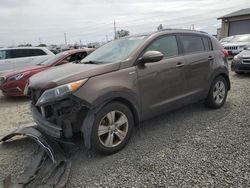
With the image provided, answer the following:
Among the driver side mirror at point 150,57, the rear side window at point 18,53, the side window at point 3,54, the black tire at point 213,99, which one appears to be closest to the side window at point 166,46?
the driver side mirror at point 150,57

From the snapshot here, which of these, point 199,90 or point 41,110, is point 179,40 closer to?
point 199,90

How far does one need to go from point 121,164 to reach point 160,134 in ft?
3.55

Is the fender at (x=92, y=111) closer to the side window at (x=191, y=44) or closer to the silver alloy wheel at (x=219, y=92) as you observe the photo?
the side window at (x=191, y=44)

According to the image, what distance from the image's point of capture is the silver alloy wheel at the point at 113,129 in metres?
3.25

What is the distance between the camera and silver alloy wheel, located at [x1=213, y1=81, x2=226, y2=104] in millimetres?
4938

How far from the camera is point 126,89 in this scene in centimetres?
341

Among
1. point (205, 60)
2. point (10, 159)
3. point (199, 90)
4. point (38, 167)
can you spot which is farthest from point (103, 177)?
point (205, 60)

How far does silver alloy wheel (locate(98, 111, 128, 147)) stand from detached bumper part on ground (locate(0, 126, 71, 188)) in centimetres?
59

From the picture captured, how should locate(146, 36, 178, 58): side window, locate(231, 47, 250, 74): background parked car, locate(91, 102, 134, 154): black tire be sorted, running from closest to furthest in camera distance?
locate(91, 102, 134, 154): black tire → locate(146, 36, 178, 58): side window → locate(231, 47, 250, 74): background parked car

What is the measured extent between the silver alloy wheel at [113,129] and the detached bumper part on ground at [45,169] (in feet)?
1.92

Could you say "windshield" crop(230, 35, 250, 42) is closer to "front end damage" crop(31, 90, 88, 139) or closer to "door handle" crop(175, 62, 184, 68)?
"door handle" crop(175, 62, 184, 68)

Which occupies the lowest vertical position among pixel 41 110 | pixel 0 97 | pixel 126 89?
pixel 0 97

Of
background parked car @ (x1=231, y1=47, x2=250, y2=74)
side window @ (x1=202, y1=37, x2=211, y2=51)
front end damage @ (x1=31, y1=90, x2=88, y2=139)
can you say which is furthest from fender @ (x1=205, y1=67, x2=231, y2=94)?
background parked car @ (x1=231, y1=47, x2=250, y2=74)

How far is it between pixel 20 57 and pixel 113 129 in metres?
9.00
